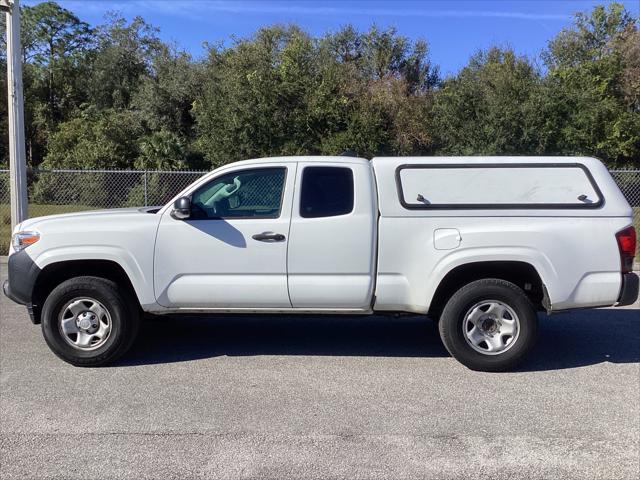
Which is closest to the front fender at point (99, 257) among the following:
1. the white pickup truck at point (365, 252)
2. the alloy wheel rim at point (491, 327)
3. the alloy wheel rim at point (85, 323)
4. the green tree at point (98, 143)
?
the white pickup truck at point (365, 252)

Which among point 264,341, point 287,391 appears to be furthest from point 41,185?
point 287,391

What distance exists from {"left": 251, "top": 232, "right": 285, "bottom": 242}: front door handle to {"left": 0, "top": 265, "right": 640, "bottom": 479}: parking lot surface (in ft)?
3.88

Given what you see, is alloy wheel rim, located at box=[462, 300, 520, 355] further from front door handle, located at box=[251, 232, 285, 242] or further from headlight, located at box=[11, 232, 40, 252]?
headlight, located at box=[11, 232, 40, 252]

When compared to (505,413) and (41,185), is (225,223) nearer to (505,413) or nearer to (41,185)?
(505,413)

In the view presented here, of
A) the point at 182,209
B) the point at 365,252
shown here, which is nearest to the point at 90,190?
the point at 182,209

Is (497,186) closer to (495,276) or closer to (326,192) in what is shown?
(495,276)

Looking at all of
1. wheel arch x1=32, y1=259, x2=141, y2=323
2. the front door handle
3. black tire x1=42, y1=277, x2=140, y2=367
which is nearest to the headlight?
wheel arch x1=32, y1=259, x2=141, y2=323

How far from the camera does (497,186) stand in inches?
219

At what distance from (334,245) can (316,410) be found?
1.52m

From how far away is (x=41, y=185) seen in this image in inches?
571

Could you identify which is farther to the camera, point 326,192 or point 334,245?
point 326,192

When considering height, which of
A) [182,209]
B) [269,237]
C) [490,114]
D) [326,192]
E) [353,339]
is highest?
→ [490,114]

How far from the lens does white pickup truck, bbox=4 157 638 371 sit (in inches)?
212

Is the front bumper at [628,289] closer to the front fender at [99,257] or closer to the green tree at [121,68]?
the front fender at [99,257]
